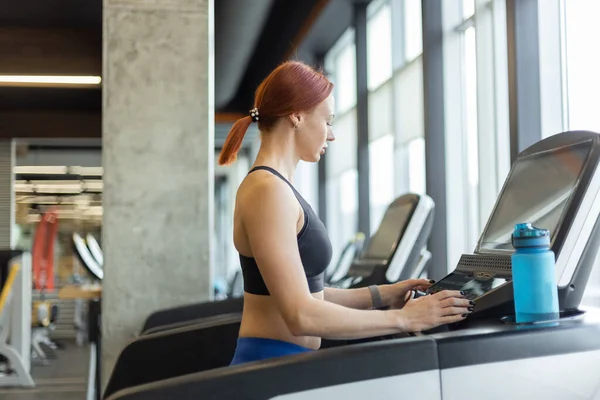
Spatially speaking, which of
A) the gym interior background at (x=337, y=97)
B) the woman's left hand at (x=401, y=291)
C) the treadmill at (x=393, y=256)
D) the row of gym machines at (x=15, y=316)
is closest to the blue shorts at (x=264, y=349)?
the woman's left hand at (x=401, y=291)

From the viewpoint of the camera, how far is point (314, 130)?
68.9 inches

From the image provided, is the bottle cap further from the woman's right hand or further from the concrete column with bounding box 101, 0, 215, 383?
the concrete column with bounding box 101, 0, 215, 383

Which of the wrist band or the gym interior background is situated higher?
the gym interior background

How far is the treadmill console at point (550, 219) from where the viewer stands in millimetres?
1654

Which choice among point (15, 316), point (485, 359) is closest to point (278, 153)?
point (485, 359)

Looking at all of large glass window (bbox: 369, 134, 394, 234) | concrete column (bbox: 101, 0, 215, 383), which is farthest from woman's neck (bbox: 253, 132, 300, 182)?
large glass window (bbox: 369, 134, 394, 234)

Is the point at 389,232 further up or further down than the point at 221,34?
further down

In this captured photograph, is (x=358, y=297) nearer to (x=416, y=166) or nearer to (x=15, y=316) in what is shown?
(x=416, y=166)

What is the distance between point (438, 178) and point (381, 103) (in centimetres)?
184

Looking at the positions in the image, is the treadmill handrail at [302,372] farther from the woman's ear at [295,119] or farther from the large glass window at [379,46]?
the large glass window at [379,46]

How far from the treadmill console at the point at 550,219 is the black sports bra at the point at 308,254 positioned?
34 centimetres

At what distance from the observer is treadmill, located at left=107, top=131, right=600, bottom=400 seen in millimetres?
1371

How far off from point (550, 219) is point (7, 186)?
10.3m

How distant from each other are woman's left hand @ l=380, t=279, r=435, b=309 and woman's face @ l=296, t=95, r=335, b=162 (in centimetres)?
41
